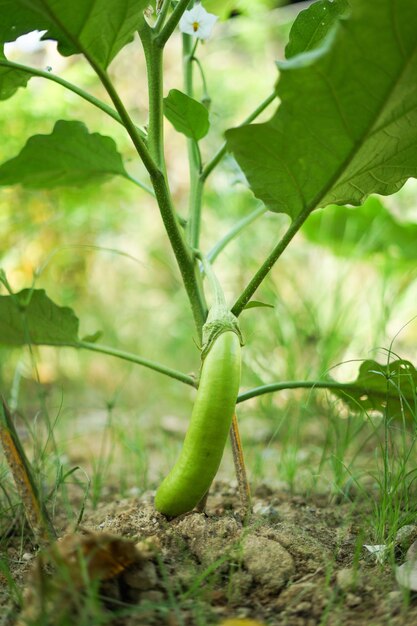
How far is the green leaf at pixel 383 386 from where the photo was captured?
82 cm

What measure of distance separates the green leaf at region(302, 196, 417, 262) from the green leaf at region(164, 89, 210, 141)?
1187mm

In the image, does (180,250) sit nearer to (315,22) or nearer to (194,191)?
(194,191)

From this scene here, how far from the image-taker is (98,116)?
2.66 metres

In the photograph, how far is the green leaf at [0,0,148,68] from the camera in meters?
0.67

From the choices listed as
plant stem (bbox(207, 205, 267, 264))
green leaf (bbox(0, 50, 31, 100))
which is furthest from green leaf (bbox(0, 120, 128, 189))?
plant stem (bbox(207, 205, 267, 264))

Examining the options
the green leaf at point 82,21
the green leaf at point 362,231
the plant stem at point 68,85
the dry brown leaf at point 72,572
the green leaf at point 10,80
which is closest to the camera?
the dry brown leaf at point 72,572

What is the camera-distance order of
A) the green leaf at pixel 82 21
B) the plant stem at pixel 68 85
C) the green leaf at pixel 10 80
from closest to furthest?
the green leaf at pixel 82 21 < the plant stem at pixel 68 85 < the green leaf at pixel 10 80

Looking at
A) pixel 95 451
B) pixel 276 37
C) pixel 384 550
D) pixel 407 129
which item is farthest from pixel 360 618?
pixel 276 37

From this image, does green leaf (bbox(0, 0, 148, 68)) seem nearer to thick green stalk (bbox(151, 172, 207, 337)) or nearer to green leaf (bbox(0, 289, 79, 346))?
thick green stalk (bbox(151, 172, 207, 337))

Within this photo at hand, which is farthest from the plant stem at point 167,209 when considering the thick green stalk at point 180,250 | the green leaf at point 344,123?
the green leaf at point 344,123

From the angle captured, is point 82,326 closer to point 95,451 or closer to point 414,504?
point 95,451

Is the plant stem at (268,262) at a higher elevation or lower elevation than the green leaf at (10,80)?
lower

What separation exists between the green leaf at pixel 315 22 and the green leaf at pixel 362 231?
1.14 m

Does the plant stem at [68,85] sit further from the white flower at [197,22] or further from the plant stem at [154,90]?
the white flower at [197,22]
